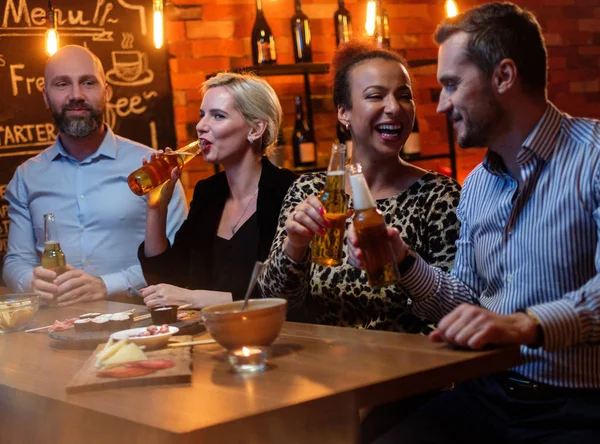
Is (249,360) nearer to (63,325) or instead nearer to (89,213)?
(63,325)

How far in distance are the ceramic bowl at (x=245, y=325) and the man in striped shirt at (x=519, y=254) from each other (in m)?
0.27

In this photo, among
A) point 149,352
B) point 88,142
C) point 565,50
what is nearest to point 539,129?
point 149,352

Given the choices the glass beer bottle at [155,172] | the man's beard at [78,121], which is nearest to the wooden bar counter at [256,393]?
the glass beer bottle at [155,172]

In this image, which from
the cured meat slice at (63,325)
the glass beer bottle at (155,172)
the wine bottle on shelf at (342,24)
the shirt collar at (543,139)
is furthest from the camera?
the wine bottle on shelf at (342,24)

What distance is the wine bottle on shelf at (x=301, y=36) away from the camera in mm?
4742

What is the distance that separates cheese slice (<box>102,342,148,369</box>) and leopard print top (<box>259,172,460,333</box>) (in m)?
0.67

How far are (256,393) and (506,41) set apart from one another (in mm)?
966

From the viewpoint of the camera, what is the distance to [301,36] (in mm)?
4793

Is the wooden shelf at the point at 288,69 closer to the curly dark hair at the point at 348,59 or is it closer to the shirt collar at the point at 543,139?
the curly dark hair at the point at 348,59

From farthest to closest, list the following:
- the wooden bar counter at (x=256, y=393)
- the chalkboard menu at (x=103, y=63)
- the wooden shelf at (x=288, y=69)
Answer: the wooden shelf at (x=288, y=69), the chalkboard menu at (x=103, y=63), the wooden bar counter at (x=256, y=393)

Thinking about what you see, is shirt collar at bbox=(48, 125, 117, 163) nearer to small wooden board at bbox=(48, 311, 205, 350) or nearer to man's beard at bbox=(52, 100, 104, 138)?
man's beard at bbox=(52, 100, 104, 138)

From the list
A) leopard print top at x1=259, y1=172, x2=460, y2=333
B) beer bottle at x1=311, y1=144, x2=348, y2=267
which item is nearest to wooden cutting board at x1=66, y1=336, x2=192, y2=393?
beer bottle at x1=311, y1=144, x2=348, y2=267

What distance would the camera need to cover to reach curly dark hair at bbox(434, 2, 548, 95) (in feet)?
6.38

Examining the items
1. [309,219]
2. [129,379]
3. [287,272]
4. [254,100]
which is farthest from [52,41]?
[129,379]
